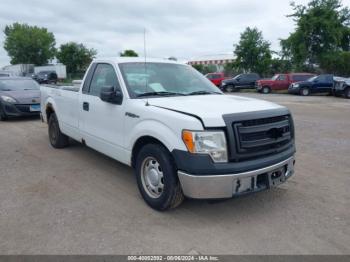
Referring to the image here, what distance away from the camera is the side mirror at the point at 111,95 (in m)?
4.28

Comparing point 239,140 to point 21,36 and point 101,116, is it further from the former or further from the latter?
point 21,36

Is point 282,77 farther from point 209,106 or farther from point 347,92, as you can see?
point 209,106

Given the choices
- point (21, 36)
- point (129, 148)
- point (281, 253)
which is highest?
point (21, 36)

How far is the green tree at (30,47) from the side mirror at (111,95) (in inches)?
2382

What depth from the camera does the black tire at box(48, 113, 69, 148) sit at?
6.69 m

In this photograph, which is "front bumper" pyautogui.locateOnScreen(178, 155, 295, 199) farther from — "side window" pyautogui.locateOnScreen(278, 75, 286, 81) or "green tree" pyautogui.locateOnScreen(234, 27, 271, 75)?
"green tree" pyautogui.locateOnScreen(234, 27, 271, 75)

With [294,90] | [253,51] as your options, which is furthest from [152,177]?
[253,51]

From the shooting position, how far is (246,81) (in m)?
29.2

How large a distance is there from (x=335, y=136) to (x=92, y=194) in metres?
6.41

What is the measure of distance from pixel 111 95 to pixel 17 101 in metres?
7.39

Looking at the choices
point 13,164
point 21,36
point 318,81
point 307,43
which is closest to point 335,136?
point 13,164

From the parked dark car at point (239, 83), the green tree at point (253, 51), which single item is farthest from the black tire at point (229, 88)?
the green tree at point (253, 51)

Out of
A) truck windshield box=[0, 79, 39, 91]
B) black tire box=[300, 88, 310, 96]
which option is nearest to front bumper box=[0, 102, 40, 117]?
truck windshield box=[0, 79, 39, 91]

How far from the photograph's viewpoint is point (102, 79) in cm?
505
